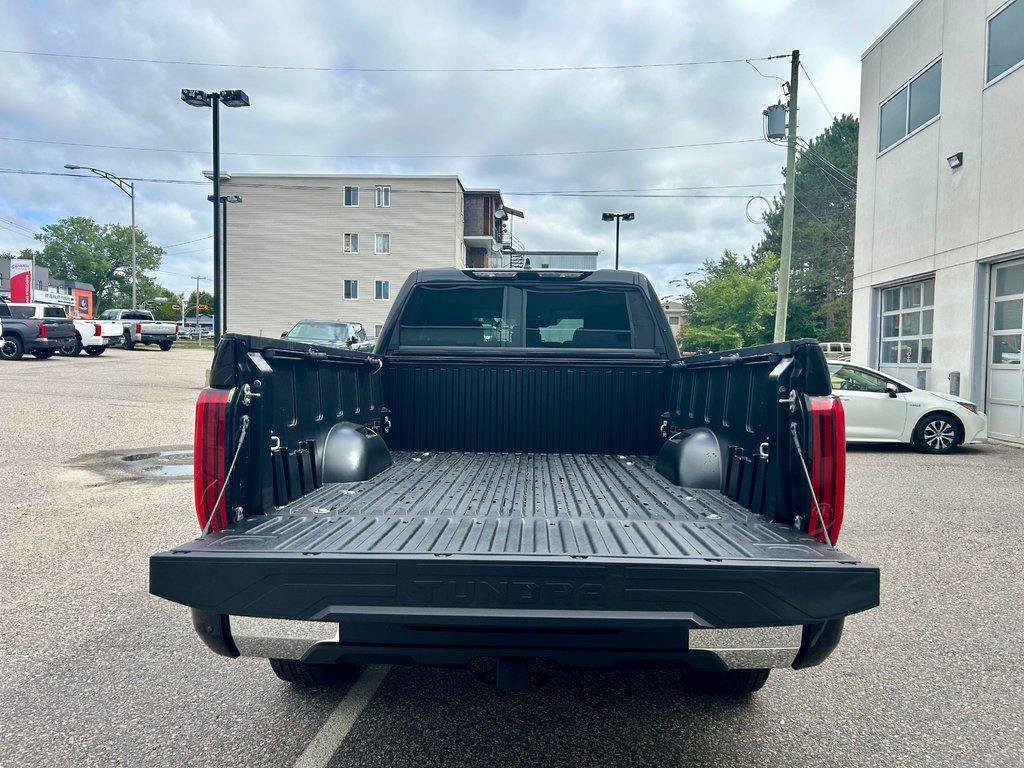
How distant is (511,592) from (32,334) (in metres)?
28.8

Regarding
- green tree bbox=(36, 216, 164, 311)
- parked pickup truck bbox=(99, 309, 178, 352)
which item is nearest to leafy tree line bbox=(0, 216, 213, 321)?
green tree bbox=(36, 216, 164, 311)

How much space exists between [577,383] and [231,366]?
2.62 metres

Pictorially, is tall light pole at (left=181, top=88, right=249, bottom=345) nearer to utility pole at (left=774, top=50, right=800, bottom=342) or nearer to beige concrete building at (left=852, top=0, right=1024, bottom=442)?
utility pole at (left=774, top=50, right=800, bottom=342)

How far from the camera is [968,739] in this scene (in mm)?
3018

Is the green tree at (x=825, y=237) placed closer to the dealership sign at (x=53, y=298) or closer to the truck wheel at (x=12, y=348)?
the truck wheel at (x=12, y=348)

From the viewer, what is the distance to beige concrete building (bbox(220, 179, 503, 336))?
4659 cm

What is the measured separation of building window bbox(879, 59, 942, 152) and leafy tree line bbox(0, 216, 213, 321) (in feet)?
324

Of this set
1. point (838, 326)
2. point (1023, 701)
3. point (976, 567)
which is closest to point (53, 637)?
point (1023, 701)

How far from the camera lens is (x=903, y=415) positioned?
1169 cm

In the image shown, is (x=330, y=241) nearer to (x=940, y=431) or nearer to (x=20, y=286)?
(x=20, y=286)

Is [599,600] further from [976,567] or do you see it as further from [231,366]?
[976,567]

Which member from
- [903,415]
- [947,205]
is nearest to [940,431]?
[903,415]

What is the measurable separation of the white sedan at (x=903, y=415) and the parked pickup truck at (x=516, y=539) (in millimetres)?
8677

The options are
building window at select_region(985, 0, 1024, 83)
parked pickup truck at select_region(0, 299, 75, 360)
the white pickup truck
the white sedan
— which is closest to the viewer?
the white sedan
